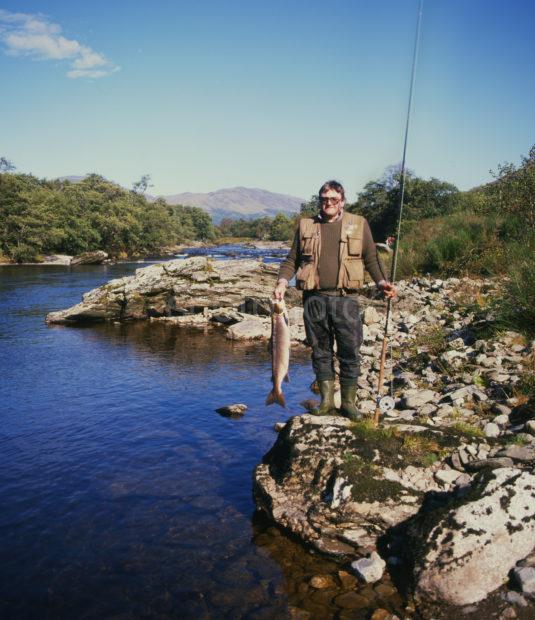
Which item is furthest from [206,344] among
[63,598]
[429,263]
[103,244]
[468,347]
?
[103,244]

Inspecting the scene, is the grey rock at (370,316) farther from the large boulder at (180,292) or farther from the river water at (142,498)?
the large boulder at (180,292)

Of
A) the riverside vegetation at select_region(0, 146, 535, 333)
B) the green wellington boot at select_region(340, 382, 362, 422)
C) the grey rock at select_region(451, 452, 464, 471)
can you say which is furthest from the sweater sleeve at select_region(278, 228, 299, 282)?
the riverside vegetation at select_region(0, 146, 535, 333)

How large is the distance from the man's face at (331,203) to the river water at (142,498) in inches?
150

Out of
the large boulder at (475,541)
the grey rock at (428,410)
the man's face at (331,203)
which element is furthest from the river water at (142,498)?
the man's face at (331,203)

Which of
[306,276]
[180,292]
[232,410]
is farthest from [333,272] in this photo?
[180,292]

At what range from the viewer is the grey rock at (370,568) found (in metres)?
4.45

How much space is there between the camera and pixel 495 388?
7.91 m

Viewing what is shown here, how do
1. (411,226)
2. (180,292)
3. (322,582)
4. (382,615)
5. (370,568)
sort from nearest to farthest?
1. (382,615)
2. (370,568)
3. (322,582)
4. (180,292)
5. (411,226)

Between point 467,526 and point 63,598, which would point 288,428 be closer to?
point 467,526

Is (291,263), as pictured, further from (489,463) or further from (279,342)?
(489,463)

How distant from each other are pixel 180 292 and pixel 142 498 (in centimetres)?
1588

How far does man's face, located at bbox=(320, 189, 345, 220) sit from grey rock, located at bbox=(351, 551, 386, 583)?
379 cm

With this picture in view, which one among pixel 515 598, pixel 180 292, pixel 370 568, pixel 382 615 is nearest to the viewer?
pixel 515 598

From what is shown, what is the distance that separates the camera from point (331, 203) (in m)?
5.85
